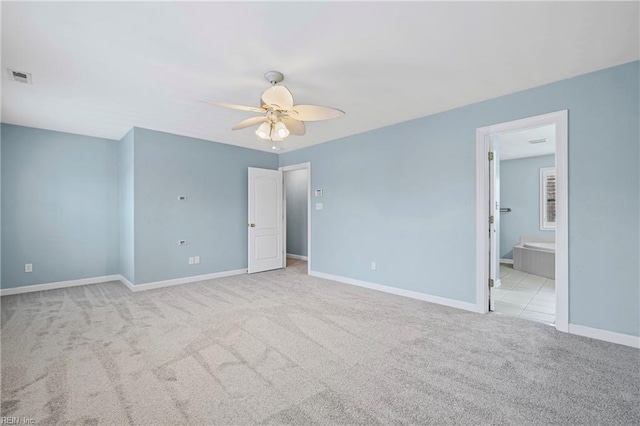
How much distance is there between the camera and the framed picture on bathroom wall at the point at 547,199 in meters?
6.48

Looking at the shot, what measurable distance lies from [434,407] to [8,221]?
5919mm

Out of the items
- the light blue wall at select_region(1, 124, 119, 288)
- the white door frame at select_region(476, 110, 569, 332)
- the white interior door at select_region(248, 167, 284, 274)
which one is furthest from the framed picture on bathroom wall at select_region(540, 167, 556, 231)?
the light blue wall at select_region(1, 124, 119, 288)

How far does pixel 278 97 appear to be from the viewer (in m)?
2.37

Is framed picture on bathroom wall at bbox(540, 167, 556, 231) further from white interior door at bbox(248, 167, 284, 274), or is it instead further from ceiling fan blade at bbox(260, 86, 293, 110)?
ceiling fan blade at bbox(260, 86, 293, 110)

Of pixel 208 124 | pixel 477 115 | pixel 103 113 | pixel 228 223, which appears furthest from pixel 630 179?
pixel 103 113

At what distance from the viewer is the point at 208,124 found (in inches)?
169

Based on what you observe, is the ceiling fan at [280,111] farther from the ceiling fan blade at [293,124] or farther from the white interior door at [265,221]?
the white interior door at [265,221]

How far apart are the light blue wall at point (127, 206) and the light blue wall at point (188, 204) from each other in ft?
0.43

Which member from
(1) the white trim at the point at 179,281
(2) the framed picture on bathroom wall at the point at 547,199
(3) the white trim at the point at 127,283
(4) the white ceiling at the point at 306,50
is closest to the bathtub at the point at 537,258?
(2) the framed picture on bathroom wall at the point at 547,199

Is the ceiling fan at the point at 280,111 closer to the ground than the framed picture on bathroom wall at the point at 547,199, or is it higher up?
higher up

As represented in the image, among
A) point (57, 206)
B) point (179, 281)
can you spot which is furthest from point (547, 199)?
point (57, 206)

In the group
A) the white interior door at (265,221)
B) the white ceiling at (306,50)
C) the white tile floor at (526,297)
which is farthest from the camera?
the white interior door at (265,221)

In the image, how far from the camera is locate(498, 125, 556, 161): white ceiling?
473cm

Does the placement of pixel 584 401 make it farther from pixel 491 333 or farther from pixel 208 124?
pixel 208 124
